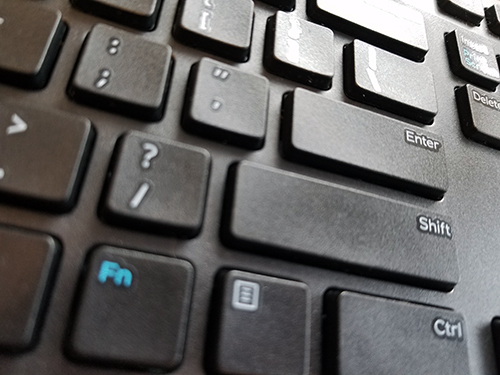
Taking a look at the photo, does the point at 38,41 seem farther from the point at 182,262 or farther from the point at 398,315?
the point at 398,315

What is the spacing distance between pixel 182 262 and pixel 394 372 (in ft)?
0.47

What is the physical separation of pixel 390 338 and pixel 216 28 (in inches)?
9.5

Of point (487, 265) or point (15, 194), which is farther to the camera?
point (487, 265)

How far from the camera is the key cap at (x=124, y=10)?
0.91 ft

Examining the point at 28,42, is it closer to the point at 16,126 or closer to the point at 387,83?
the point at 16,126

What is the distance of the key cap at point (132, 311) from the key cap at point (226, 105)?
9cm

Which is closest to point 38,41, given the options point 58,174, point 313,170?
point 58,174

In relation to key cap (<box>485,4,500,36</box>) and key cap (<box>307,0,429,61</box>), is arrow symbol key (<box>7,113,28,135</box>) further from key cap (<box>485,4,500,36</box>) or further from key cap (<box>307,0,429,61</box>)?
key cap (<box>485,4,500,36</box>)

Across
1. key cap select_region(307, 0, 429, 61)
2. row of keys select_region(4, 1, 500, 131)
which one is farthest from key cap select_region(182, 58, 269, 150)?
key cap select_region(307, 0, 429, 61)

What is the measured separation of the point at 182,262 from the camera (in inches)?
9.0

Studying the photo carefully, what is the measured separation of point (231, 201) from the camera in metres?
0.25

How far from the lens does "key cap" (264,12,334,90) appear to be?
31cm

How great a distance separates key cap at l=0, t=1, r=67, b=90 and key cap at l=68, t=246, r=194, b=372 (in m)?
0.11

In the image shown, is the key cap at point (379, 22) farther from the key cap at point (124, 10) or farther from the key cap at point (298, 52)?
the key cap at point (124, 10)
